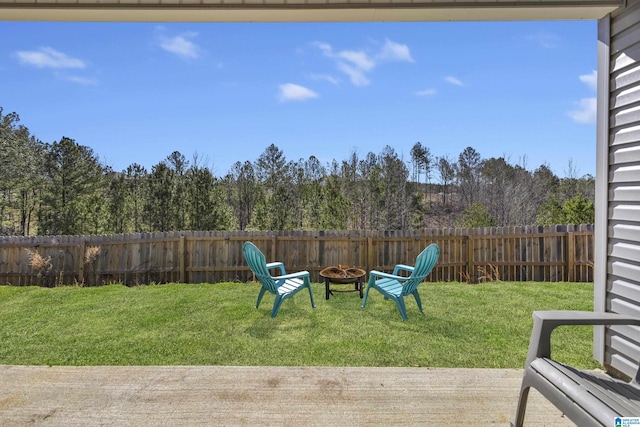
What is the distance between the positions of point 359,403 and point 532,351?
0.98 meters

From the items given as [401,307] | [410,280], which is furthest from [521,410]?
[410,280]

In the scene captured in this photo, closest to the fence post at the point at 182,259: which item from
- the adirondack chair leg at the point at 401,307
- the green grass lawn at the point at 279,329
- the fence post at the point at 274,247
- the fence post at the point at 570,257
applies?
the green grass lawn at the point at 279,329

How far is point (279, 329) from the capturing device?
11.4ft

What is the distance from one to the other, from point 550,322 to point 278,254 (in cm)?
550

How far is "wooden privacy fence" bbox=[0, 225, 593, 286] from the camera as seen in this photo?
6.61 m

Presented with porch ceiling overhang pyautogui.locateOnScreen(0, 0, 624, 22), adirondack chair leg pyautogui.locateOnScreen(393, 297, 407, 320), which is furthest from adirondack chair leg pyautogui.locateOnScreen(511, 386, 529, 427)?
porch ceiling overhang pyautogui.locateOnScreen(0, 0, 624, 22)

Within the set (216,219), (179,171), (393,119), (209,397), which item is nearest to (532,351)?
(209,397)

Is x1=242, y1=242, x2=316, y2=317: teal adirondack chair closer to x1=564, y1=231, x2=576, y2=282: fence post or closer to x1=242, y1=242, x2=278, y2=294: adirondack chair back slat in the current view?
x1=242, y1=242, x2=278, y2=294: adirondack chair back slat

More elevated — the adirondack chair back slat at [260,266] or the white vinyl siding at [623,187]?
the white vinyl siding at [623,187]

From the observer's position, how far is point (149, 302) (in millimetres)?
4684

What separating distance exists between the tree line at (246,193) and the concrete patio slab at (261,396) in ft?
28.1

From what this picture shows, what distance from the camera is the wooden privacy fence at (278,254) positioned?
6.61 m

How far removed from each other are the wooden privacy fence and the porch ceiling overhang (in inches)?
187

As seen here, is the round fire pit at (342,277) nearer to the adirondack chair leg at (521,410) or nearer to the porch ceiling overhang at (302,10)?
the adirondack chair leg at (521,410)
